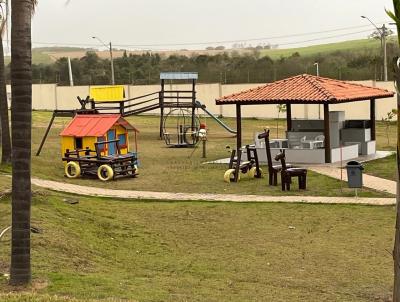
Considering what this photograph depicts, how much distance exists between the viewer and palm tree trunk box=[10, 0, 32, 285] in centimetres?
778

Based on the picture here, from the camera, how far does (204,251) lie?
1129cm

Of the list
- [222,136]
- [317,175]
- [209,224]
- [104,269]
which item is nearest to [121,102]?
[222,136]

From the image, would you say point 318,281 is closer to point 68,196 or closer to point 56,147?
point 68,196

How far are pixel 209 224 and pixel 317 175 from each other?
25.1 ft

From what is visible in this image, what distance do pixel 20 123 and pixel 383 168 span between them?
16107 millimetres

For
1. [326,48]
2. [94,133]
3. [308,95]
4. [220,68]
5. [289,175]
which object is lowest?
[289,175]

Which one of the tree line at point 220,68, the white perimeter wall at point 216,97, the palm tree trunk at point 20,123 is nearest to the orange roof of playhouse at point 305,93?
the palm tree trunk at point 20,123

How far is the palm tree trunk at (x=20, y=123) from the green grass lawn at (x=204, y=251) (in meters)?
0.51

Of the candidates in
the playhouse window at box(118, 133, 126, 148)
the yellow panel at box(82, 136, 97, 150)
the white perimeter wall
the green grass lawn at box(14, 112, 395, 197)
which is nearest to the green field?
the white perimeter wall

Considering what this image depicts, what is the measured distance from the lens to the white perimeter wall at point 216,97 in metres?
45.5

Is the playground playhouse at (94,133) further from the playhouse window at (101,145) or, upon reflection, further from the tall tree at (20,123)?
the tall tree at (20,123)

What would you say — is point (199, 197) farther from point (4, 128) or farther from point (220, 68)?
point (220, 68)

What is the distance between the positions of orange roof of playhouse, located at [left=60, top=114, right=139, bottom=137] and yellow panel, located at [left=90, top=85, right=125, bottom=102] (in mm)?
11567

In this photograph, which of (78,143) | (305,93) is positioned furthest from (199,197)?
(305,93)
